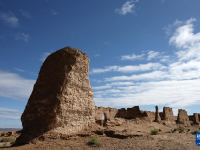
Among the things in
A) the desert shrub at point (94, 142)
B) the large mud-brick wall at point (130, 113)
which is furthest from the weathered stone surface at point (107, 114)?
the desert shrub at point (94, 142)

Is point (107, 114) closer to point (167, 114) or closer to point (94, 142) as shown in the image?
point (167, 114)

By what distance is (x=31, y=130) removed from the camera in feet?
25.2

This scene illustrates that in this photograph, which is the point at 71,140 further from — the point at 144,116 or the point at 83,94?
the point at 144,116

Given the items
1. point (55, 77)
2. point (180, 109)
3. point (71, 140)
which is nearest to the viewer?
point (71, 140)

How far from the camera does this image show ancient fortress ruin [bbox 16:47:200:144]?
759 cm

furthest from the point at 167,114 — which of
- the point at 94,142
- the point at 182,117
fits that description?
the point at 94,142

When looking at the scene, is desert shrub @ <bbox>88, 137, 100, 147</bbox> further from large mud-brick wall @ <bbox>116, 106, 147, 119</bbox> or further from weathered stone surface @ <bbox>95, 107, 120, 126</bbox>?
large mud-brick wall @ <bbox>116, 106, 147, 119</bbox>

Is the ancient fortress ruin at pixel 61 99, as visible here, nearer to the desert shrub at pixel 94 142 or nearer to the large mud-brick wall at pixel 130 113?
the desert shrub at pixel 94 142

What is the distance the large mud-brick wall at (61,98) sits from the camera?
7.60 m

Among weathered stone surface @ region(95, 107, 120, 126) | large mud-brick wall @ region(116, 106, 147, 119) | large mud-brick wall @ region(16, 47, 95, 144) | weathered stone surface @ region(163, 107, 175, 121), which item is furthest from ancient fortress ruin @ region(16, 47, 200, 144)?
weathered stone surface @ region(163, 107, 175, 121)

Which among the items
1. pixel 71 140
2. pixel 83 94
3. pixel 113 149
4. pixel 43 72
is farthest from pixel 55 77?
pixel 113 149

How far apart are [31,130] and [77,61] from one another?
408cm

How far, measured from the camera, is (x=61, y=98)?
25.6 ft

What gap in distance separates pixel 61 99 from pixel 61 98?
5cm
